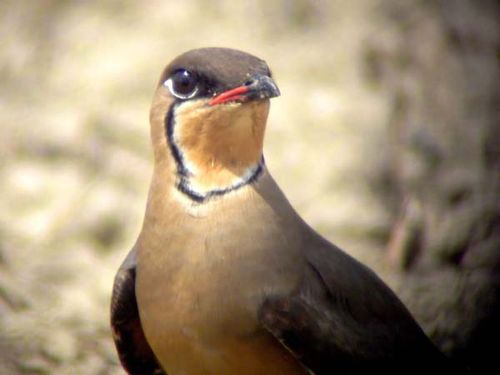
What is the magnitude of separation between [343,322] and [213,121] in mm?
926

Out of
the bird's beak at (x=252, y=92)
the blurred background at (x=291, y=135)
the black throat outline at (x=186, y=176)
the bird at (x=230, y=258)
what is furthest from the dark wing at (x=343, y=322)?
the blurred background at (x=291, y=135)

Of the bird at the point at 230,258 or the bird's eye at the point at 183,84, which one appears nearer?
the bird at the point at 230,258

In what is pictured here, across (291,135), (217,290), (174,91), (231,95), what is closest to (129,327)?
(217,290)

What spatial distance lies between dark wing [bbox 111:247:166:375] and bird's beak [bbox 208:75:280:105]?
2.73 feet

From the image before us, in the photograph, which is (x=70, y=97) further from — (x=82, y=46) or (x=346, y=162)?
(x=346, y=162)

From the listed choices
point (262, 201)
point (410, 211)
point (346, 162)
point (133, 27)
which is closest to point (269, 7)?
point (133, 27)

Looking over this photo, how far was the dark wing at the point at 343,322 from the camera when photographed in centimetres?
443

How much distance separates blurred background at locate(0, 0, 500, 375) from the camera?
6949 mm

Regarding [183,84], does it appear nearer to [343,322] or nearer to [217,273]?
[217,273]

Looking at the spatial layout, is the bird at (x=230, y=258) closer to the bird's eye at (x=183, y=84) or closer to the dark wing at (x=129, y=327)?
the bird's eye at (x=183, y=84)

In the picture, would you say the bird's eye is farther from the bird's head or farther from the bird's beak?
the bird's beak

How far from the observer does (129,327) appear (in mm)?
4969

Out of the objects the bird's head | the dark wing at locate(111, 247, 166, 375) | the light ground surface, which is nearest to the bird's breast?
the bird's head

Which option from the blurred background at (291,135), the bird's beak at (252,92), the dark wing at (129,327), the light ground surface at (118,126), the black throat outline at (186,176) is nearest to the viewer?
the bird's beak at (252,92)
